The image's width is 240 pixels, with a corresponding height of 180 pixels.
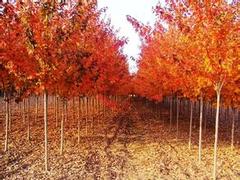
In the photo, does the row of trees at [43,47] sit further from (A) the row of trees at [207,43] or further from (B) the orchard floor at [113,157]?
(A) the row of trees at [207,43]

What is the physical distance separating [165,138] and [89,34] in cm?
798

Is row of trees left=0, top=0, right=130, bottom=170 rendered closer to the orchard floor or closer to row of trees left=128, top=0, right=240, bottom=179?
the orchard floor

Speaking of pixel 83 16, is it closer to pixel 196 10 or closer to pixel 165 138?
pixel 196 10

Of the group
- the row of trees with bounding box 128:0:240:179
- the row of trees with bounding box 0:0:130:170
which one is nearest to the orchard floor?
the row of trees with bounding box 0:0:130:170

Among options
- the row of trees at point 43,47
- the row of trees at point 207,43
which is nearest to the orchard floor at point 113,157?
the row of trees at point 43,47

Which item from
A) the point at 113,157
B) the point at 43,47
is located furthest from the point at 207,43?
the point at 113,157

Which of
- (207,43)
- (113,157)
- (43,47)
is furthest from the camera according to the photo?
(113,157)

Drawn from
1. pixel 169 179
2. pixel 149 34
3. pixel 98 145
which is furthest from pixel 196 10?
pixel 149 34

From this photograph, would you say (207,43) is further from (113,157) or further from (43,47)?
(113,157)

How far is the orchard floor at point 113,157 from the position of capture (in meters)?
14.8

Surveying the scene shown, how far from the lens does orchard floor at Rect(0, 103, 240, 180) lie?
582 inches

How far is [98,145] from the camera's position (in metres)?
21.4

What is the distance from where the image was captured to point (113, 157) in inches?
711

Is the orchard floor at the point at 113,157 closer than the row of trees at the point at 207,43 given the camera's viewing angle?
No
